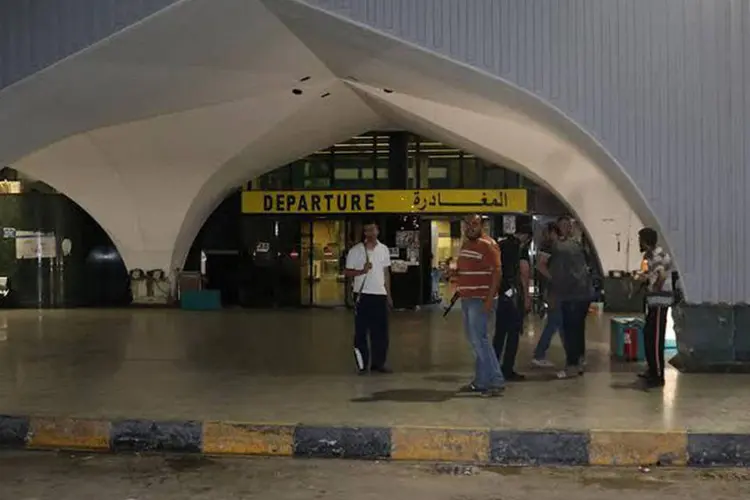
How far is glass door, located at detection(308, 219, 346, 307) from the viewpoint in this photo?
2150 centimetres

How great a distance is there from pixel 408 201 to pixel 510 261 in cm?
1154

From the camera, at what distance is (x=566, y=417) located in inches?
303

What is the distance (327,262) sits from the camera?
71.1ft

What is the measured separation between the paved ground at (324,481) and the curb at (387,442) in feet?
0.59

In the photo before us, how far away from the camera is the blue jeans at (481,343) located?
28.4 ft

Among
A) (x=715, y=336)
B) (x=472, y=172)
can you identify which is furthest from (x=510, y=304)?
(x=472, y=172)

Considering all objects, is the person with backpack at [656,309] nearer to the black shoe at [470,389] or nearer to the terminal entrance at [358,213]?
the black shoe at [470,389]

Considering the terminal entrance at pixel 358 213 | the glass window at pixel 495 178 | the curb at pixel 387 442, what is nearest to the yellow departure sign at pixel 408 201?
the terminal entrance at pixel 358 213

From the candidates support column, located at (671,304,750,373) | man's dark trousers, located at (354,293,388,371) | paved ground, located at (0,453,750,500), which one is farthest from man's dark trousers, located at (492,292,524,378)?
paved ground, located at (0,453,750,500)

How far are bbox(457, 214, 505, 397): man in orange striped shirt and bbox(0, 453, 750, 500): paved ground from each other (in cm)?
188

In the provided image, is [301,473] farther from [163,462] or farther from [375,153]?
[375,153]

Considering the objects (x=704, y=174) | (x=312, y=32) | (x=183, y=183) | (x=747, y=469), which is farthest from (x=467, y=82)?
(x=183, y=183)

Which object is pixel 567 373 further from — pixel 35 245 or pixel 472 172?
pixel 35 245

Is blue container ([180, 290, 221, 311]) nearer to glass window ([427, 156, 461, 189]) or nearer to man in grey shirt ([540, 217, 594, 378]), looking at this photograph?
glass window ([427, 156, 461, 189])
